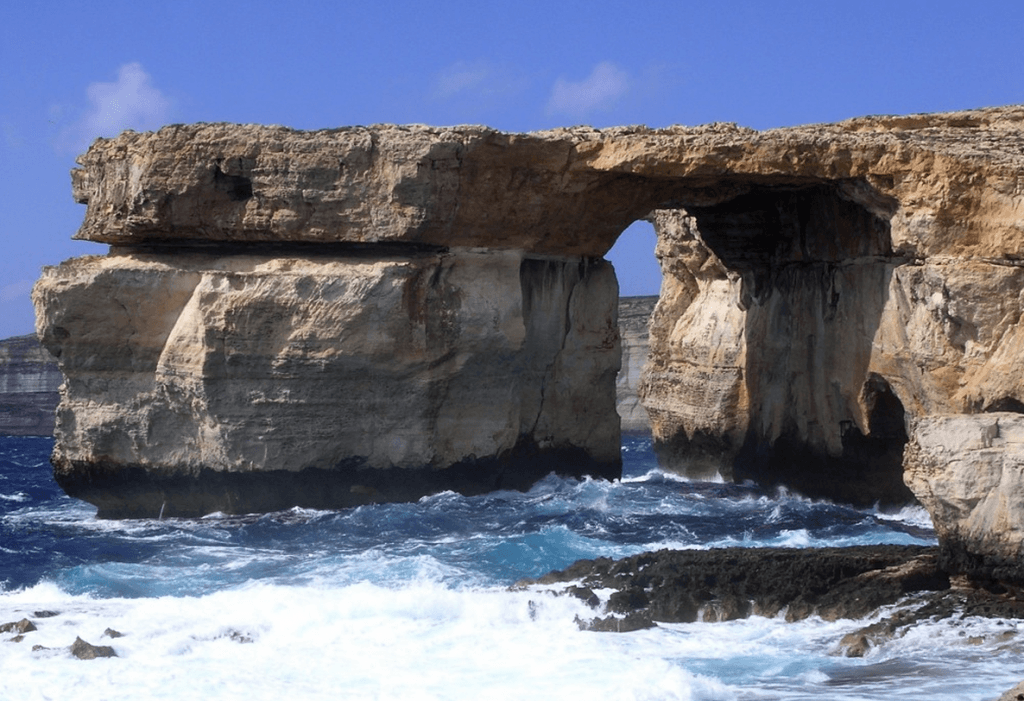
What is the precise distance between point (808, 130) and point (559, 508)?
5.59 m

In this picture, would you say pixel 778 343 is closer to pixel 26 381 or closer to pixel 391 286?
pixel 391 286

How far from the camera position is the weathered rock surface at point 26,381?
47.8 metres

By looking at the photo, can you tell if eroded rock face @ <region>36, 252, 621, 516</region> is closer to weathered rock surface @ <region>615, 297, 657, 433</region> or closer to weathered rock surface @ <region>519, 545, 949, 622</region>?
weathered rock surface @ <region>519, 545, 949, 622</region>

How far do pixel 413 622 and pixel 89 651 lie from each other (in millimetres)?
2695

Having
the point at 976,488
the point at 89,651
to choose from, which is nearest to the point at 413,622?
the point at 89,651

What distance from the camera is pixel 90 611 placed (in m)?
12.0

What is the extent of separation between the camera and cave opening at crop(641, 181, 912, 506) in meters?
18.3

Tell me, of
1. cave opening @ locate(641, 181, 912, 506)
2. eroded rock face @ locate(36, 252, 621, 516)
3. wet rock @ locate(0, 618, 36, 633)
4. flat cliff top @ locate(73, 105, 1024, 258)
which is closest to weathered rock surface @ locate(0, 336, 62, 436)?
cave opening @ locate(641, 181, 912, 506)

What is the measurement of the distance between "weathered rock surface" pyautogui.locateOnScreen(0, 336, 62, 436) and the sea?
105 feet

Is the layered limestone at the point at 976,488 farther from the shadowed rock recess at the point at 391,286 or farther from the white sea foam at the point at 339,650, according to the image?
the white sea foam at the point at 339,650

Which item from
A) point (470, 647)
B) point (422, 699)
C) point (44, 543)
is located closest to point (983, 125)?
point (470, 647)

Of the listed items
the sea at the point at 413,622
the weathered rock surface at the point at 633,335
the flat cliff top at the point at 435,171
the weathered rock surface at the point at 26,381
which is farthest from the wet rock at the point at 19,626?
the weathered rock surface at the point at 26,381

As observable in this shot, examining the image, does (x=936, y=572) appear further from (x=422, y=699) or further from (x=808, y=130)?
(x=808, y=130)

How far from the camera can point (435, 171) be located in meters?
16.5
